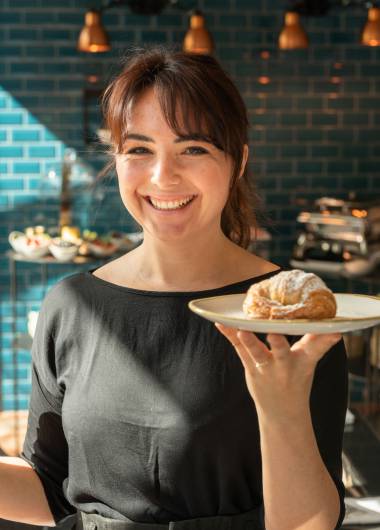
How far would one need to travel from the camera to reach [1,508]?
6.12ft

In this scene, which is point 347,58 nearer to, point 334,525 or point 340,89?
point 340,89

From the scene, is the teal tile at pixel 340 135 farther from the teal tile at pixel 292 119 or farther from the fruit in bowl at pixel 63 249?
the fruit in bowl at pixel 63 249

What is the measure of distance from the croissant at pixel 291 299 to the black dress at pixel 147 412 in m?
0.25

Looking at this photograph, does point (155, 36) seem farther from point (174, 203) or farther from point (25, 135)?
point (174, 203)

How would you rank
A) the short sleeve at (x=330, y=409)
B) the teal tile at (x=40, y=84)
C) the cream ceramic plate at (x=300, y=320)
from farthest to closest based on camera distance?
the teal tile at (x=40, y=84) < the short sleeve at (x=330, y=409) < the cream ceramic plate at (x=300, y=320)

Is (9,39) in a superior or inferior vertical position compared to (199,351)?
superior

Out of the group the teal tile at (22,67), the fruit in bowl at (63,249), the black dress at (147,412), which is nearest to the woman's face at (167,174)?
the black dress at (147,412)

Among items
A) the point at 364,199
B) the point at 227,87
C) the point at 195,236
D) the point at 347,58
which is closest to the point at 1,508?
the point at 195,236

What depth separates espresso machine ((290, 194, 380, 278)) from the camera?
5098 mm

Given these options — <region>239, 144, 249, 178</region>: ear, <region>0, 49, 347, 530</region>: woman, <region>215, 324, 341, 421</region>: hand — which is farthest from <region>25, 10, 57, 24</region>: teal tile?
<region>215, 324, 341, 421</region>: hand

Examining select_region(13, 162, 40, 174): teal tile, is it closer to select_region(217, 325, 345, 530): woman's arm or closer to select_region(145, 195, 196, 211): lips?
select_region(145, 195, 196, 211): lips

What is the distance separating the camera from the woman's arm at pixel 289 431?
1.33 meters

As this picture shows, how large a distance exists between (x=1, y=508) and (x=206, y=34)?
12.8 feet

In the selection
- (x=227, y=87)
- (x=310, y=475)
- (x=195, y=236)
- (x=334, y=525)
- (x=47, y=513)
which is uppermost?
(x=227, y=87)
